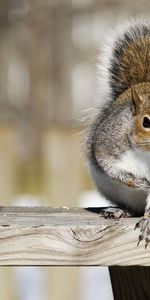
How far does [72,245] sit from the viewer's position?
1.76 meters

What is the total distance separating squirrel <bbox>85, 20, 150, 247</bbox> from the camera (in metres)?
2.20

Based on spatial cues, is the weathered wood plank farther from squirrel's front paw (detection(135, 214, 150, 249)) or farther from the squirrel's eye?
the squirrel's eye

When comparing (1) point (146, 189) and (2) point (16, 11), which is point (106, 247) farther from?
(2) point (16, 11)

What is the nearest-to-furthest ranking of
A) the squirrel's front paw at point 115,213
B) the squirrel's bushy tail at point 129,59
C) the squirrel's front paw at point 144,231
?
1. the squirrel's front paw at point 144,231
2. the squirrel's front paw at point 115,213
3. the squirrel's bushy tail at point 129,59

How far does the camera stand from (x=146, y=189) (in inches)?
85.5

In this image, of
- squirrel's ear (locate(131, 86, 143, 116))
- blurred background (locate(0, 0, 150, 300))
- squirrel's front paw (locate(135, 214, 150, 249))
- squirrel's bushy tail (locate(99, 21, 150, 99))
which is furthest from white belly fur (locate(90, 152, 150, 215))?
blurred background (locate(0, 0, 150, 300))

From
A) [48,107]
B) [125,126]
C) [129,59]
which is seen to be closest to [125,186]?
[125,126]

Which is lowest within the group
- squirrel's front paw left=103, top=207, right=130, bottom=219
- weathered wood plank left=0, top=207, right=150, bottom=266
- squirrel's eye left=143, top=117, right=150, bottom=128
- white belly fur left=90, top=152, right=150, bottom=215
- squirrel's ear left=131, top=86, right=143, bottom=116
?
weathered wood plank left=0, top=207, right=150, bottom=266

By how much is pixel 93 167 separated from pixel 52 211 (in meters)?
0.28

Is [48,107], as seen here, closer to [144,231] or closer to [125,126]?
[125,126]

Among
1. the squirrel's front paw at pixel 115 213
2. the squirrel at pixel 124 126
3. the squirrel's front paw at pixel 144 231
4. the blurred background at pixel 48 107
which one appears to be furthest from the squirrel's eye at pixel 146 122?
the blurred background at pixel 48 107

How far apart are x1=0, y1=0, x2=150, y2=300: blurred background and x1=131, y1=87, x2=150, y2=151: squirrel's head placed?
1442mm

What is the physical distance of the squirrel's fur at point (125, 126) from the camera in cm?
220

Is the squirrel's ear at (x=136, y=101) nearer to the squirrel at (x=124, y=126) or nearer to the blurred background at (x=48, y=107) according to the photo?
the squirrel at (x=124, y=126)
